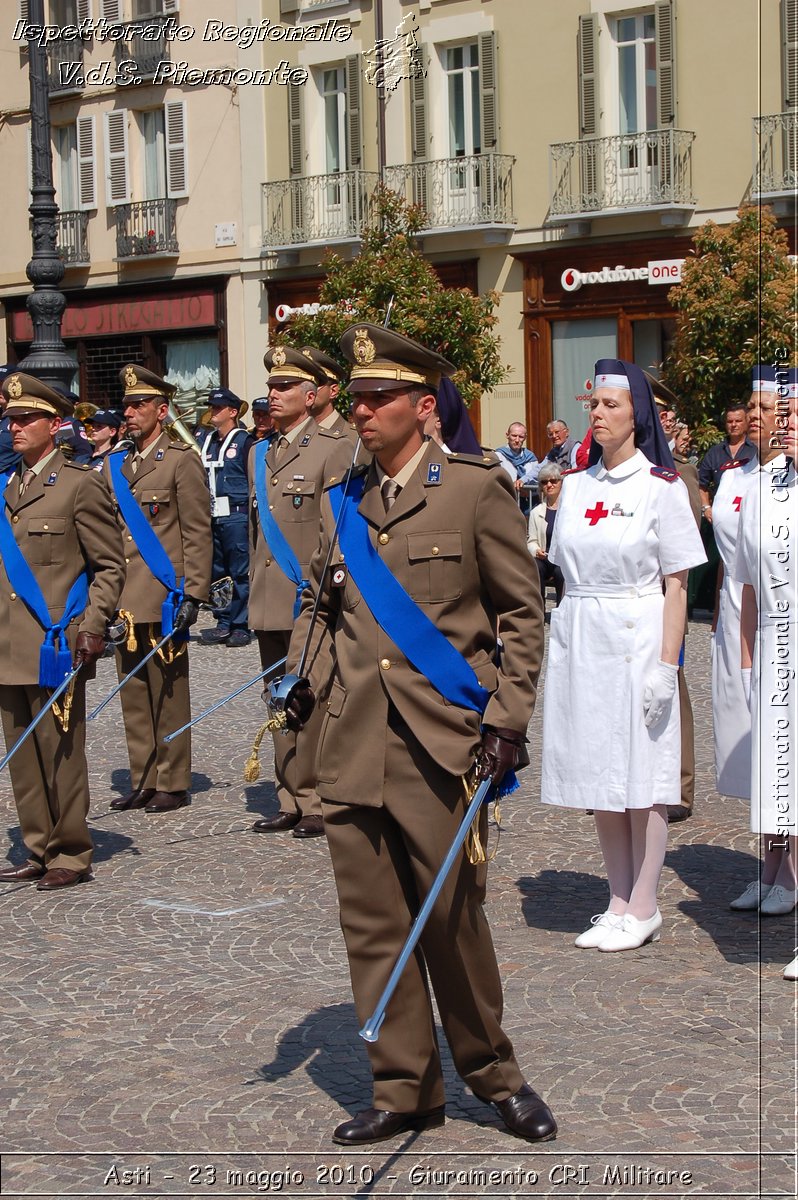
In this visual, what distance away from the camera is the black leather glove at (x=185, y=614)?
9.64m

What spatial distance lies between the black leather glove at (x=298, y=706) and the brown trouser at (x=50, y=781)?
3.01 meters

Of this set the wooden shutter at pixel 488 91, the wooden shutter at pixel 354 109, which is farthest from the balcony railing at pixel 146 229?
the wooden shutter at pixel 488 91

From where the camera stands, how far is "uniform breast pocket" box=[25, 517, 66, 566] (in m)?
7.95

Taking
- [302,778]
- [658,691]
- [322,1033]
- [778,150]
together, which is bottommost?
[322,1033]

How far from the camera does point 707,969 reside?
21.0 ft

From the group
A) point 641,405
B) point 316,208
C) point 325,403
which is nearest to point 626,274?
point 316,208

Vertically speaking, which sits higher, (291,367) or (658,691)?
(291,367)

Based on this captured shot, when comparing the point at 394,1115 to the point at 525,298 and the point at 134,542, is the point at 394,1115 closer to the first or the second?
the point at 134,542

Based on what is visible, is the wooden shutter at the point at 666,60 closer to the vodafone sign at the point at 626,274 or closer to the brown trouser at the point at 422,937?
the vodafone sign at the point at 626,274

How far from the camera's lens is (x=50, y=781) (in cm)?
796

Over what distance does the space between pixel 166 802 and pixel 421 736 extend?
197 inches

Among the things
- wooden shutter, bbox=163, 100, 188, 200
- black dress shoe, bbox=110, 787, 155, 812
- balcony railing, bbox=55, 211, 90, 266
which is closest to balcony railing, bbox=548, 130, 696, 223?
Result: wooden shutter, bbox=163, 100, 188, 200

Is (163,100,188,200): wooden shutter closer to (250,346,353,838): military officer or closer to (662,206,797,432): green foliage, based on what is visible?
(662,206,797,432): green foliage

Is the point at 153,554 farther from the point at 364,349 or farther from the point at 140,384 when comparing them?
the point at 364,349
